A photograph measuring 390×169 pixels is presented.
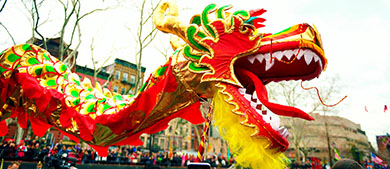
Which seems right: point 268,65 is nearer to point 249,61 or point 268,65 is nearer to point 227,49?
point 249,61

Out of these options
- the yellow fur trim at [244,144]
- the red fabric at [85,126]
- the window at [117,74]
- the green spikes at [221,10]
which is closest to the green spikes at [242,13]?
the green spikes at [221,10]

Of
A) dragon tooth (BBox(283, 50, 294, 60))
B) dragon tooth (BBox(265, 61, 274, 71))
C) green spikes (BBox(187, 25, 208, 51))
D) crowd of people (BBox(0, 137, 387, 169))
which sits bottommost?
crowd of people (BBox(0, 137, 387, 169))

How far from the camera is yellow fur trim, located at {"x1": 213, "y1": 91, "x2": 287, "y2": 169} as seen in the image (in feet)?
5.56

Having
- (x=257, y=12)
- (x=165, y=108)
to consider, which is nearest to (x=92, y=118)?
(x=165, y=108)

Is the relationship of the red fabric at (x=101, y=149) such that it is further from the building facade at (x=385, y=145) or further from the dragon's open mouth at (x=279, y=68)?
the building facade at (x=385, y=145)

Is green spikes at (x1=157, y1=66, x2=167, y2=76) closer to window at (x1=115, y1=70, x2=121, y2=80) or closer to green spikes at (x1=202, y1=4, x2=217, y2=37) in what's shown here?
green spikes at (x1=202, y1=4, x2=217, y2=37)

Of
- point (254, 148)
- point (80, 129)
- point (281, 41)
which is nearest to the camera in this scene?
point (254, 148)

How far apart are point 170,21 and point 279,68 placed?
1.10 m

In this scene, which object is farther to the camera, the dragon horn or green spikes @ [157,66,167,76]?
green spikes @ [157,66,167,76]

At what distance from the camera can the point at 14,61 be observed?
2.83 m

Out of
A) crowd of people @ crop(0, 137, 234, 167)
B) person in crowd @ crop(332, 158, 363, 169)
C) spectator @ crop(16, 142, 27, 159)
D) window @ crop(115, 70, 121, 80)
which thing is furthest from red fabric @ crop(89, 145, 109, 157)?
window @ crop(115, 70, 121, 80)

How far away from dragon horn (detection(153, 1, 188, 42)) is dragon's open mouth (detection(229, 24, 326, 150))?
62 cm

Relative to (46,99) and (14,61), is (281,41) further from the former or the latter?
(14,61)

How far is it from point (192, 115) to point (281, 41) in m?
1.31
